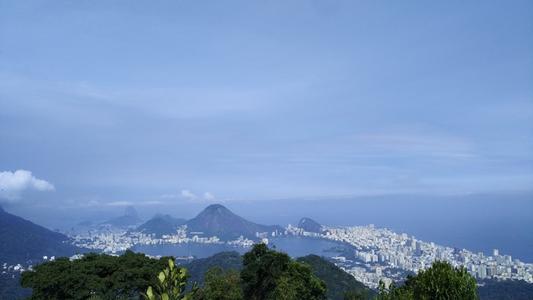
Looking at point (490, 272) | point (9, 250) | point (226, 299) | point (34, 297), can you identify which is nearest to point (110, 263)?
point (34, 297)

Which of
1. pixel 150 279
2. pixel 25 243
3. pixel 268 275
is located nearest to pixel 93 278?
pixel 150 279

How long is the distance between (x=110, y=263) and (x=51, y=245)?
176 m

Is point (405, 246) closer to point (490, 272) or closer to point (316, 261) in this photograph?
point (490, 272)

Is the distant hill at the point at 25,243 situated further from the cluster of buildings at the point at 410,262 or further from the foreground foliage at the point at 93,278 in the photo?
the foreground foliage at the point at 93,278

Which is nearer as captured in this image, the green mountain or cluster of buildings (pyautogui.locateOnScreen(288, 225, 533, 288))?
the green mountain

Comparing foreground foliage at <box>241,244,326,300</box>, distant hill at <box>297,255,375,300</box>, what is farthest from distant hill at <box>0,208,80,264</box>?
foreground foliage at <box>241,244,326,300</box>

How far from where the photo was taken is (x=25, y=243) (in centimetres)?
16450

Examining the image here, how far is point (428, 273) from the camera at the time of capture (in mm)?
13664

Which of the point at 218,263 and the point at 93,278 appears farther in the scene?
the point at 218,263

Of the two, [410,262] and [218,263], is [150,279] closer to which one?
[218,263]

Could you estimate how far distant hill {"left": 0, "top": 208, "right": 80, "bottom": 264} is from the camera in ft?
486

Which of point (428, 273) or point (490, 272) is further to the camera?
point (490, 272)

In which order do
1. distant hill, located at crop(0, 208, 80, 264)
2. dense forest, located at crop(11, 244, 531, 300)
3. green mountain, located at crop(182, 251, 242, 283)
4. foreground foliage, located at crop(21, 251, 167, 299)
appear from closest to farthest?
dense forest, located at crop(11, 244, 531, 300) → foreground foliage, located at crop(21, 251, 167, 299) → green mountain, located at crop(182, 251, 242, 283) → distant hill, located at crop(0, 208, 80, 264)

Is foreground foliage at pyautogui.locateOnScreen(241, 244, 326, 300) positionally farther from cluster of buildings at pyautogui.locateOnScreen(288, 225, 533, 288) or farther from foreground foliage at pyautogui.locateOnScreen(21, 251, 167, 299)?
cluster of buildings at pyautogui.locateOnScreen(288, 225, 533, 288)
